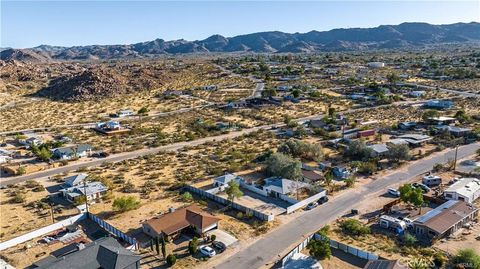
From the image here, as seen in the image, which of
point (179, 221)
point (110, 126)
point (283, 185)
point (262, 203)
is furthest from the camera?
point (110, 126)

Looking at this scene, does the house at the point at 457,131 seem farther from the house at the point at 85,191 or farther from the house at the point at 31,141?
the house at the point at 31,141

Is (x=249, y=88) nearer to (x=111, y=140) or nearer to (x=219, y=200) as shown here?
(x=111, y=140)

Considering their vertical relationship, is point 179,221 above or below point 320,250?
below

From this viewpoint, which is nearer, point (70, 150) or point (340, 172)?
point (340, 172)

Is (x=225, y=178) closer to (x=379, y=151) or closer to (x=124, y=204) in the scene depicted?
(x=124, y=204)

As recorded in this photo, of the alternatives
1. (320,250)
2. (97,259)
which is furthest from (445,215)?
(97,259)

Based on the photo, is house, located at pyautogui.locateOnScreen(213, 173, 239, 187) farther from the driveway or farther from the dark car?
the driveway

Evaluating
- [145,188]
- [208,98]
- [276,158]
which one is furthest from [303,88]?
[145,188]
